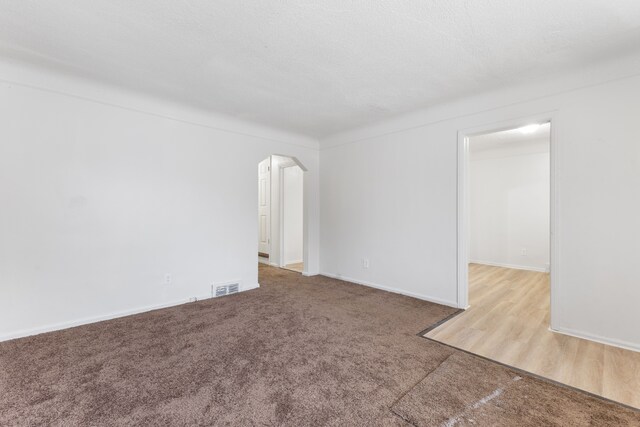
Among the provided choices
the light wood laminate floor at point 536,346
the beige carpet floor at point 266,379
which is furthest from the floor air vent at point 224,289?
the light wood laminate floor at point 536,346

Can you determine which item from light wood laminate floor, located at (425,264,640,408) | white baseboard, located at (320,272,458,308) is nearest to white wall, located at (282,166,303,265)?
white baseboard, located at (320,272,458,308)

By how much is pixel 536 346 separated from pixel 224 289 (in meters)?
3.41

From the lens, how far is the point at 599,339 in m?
2.36

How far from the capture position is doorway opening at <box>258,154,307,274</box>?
5590 millimetres

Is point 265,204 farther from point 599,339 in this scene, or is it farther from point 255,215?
point 599,339

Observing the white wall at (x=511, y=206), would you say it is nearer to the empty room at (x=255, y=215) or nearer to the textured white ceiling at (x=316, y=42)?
the empty room at (x=255, y=215)

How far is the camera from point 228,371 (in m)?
1.92

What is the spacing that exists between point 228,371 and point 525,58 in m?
3.40

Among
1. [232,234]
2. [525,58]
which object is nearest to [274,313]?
[232,234]

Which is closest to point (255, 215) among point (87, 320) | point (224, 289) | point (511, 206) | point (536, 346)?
point (224, 289)

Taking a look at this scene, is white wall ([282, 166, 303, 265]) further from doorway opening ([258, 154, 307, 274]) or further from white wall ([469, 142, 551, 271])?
white wall ([469, 142, 551, 271])

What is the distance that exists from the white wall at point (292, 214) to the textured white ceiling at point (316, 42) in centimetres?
285

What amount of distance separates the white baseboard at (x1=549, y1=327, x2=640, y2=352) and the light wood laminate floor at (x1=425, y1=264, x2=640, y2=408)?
Result: 0.05 m

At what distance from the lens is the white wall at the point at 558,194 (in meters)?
2.28
